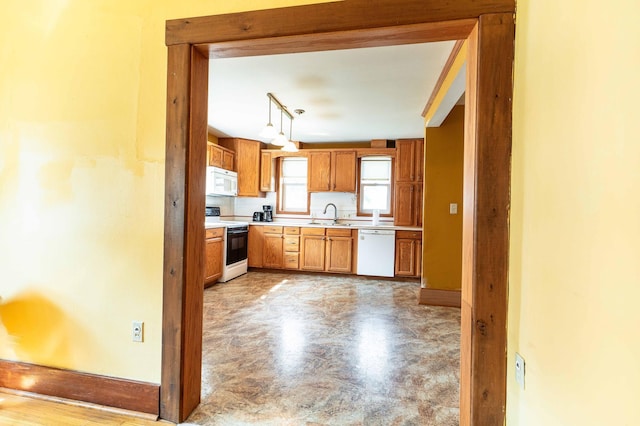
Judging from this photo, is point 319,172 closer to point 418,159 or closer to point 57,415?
point 418,159

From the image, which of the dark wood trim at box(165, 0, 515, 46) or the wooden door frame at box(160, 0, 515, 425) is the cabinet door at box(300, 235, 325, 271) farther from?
the dark wood trim at box(165, 0, 515, 46)

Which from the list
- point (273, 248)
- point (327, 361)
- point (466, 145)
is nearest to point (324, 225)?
point (273, 248)

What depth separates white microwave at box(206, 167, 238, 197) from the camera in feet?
14.5

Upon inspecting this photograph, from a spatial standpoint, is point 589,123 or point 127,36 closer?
point 589,123

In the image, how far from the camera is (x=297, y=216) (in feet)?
18.6

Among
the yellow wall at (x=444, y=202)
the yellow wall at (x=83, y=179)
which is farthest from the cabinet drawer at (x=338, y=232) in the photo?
the yellow wall at (x=83, y=179)

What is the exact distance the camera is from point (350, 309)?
335 cm

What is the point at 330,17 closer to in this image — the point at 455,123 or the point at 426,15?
the point at 426,15

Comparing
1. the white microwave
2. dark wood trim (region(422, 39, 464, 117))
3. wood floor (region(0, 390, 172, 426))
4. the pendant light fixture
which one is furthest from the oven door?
dark wood trim (region(422, 39, 464, 117))

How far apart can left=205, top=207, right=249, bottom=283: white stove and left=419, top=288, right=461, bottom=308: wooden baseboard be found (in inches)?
110

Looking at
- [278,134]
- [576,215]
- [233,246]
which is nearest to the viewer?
[576,215]

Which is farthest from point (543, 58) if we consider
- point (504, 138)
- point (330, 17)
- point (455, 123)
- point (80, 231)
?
point (455, 123)

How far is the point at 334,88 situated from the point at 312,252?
112 inches

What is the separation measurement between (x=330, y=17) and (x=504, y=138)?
0.93 metres
